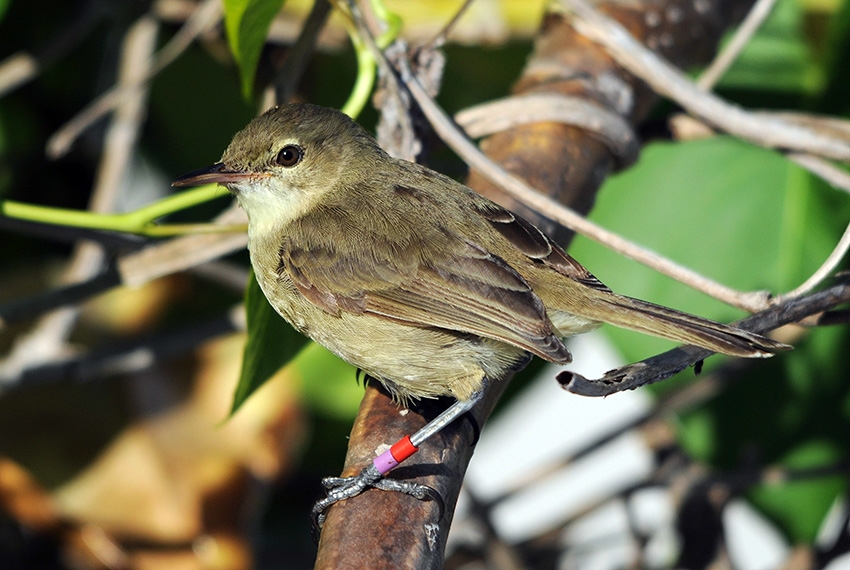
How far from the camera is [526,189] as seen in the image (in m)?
2.51

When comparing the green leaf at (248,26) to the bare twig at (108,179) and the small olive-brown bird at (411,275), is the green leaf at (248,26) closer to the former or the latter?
the small olive-brown bird at (411,275)

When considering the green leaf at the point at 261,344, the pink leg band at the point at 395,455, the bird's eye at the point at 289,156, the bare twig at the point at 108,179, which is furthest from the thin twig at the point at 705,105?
the bare twig at the point at 108,179

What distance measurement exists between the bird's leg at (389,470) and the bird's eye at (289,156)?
1131 mm

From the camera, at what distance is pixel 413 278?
2.83 meters

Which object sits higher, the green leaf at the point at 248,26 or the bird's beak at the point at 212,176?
the green leaf at the point at 248,26

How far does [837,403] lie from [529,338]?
151 centimetres

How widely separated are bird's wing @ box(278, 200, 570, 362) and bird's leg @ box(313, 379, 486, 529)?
32 cm

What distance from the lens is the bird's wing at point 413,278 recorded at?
8.75ft

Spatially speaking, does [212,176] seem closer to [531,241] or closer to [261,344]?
[261,344]

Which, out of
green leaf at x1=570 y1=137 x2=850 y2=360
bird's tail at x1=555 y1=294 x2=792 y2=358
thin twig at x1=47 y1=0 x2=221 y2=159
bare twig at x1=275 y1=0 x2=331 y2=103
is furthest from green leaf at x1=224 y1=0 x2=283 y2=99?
green leaf at x1=570 y1=137 x2=850 y2=360

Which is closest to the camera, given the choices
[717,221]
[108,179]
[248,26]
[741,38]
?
[248,26]

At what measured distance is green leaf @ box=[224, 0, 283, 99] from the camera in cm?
267

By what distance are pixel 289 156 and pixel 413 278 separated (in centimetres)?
66

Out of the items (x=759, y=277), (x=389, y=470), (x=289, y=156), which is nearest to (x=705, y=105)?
(x=759, y=277)
